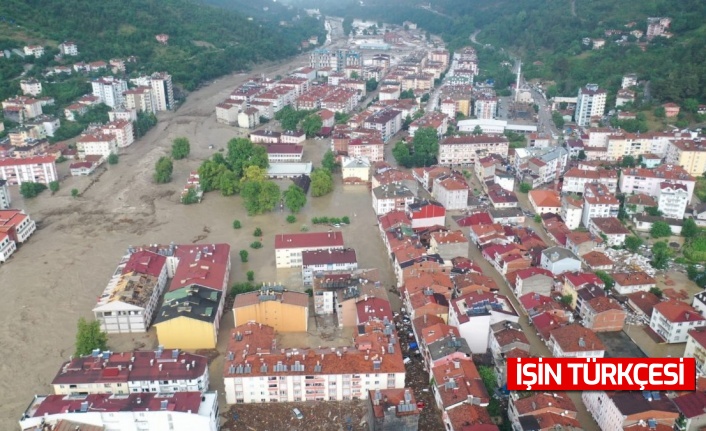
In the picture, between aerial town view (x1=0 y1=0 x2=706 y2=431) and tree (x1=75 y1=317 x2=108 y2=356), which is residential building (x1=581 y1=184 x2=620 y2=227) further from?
tree (x1=75 y1=317 x2=108 y2=356)

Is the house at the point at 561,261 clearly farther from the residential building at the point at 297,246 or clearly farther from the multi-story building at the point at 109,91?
the multi-story building at the point at 109,91

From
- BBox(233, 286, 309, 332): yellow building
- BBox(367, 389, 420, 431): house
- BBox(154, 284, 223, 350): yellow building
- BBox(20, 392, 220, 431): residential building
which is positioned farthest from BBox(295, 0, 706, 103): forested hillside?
BBox(20, 392, 220, 431): residential building

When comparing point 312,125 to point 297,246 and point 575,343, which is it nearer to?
point 297,246

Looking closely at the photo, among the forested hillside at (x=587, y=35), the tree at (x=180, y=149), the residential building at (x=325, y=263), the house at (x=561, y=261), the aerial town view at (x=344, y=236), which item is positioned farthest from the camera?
the forested hillside at (x=587, y=35)

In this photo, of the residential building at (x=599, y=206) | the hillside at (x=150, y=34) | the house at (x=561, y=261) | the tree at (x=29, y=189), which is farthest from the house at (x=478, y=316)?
the hillside at (x=150, y=34)

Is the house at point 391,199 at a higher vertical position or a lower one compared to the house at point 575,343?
higher

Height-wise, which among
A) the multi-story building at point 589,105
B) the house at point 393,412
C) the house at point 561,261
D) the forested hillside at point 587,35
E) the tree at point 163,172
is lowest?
the house at point 393,412

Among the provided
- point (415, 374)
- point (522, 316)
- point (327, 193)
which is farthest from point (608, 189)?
point (415, 374)
